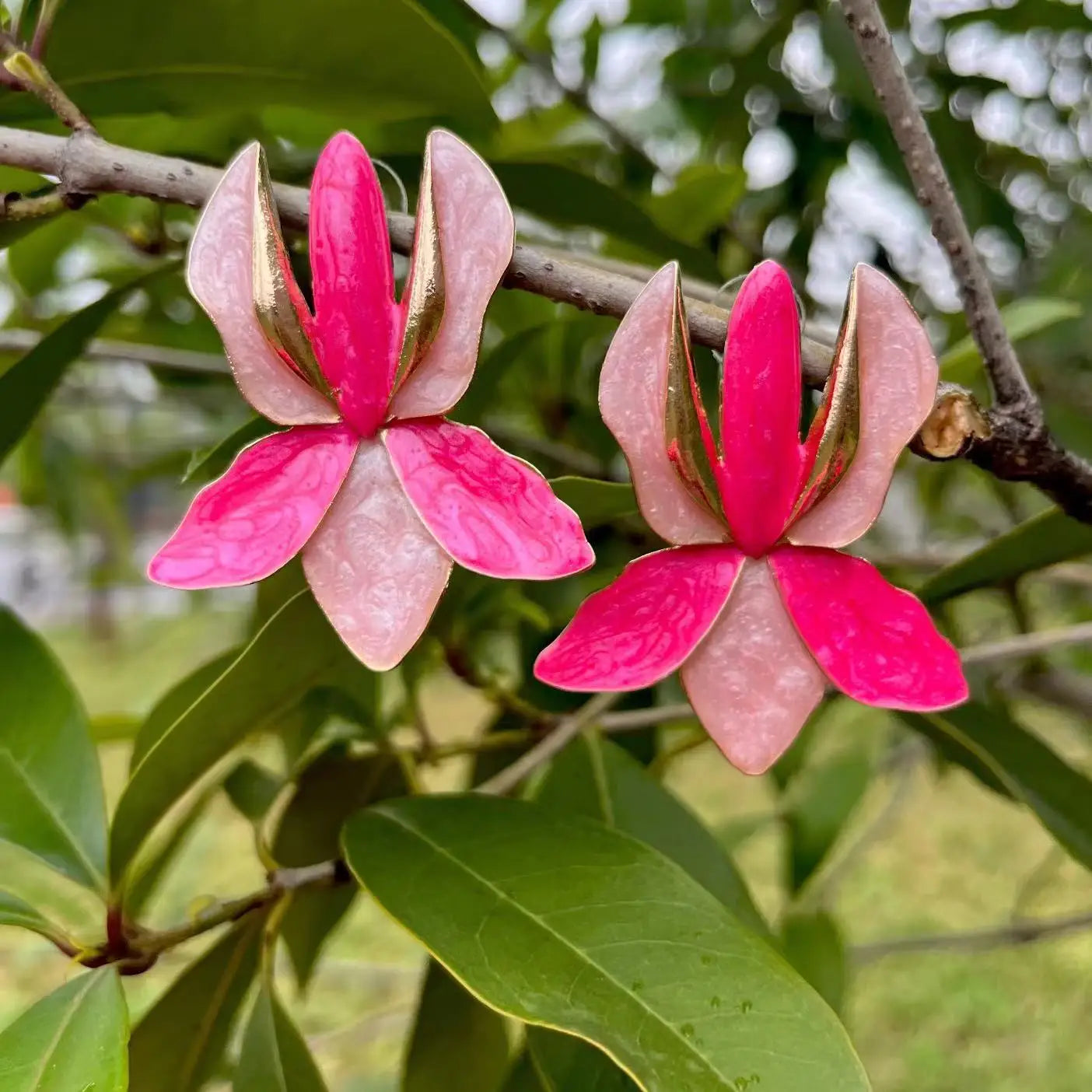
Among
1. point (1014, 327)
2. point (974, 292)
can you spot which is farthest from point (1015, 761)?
point (974, 292)

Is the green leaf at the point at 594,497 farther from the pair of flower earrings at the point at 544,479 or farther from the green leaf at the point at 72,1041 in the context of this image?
the green leaf at the point at 72,1041

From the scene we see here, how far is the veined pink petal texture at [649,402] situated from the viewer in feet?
1.07

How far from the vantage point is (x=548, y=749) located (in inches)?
25.1

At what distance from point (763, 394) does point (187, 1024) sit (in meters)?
0.47

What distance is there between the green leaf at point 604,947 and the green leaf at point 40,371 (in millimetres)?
291

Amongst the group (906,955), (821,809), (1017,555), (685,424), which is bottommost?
(906,955)

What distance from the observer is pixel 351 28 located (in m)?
0.47

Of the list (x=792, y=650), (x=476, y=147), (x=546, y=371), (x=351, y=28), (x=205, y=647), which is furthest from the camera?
(x=205, y=647)

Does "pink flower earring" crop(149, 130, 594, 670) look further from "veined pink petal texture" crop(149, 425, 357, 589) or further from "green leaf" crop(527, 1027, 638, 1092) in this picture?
"green leaf" crop(527, 1027, 638, 1092)

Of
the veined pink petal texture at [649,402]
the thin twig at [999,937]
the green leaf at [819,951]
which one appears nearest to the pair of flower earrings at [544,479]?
the veined pink petal texture at [649,402]

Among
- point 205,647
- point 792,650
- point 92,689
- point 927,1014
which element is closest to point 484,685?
point 792,650

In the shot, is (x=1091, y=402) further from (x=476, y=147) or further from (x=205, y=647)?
(x=205, y=647)

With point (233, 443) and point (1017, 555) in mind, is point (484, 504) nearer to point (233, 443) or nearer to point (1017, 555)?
point (233, 443)

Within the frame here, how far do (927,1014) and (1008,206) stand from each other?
5.91ft
